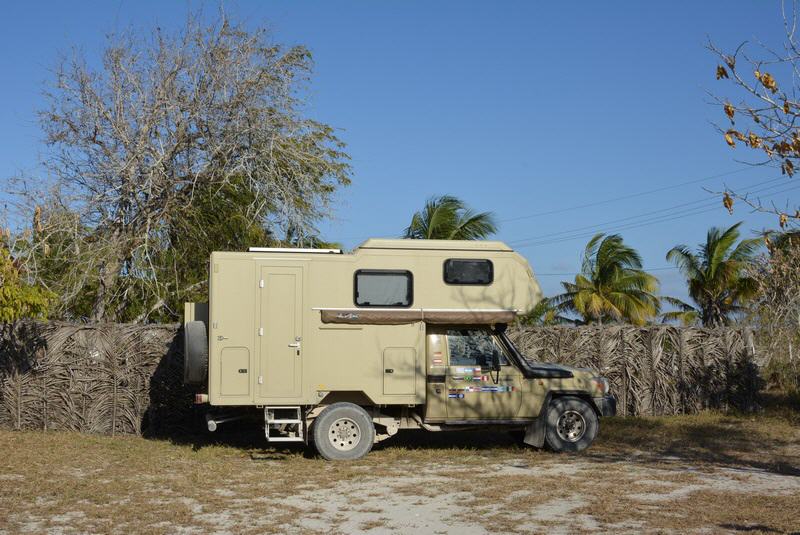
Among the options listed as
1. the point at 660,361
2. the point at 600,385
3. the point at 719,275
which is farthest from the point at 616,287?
the point at 600,385

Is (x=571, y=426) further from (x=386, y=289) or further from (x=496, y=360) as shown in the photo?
(x=386, y=289)

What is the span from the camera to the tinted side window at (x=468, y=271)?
12562 mm

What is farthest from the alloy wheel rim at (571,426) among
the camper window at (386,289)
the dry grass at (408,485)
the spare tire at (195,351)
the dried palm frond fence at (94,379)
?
the dried palm frond fence at (94,379)

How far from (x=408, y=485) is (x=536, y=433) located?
10.8 feet

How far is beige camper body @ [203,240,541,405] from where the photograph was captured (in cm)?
1212

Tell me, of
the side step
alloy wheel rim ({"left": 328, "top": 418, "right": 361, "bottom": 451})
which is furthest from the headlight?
the side step

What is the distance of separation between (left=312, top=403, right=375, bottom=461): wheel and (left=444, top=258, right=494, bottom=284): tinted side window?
223 cm

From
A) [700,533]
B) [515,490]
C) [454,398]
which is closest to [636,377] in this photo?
[454,398]

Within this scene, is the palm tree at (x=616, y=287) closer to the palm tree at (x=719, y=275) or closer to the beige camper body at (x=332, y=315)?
the palm tree at (x=719, y=275)

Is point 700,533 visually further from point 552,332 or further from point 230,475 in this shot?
point 552,332

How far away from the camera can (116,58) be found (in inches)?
709

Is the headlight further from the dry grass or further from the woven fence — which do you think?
the woven fence

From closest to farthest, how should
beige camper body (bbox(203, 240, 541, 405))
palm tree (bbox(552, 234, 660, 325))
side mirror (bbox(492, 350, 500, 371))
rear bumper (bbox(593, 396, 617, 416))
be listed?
beige camper body (bbox(203, 240, 541, 405))
side mirror (bbox(492, 350, 500, 371))
rear bumper (bbox(593, 396, 617, 416))
palm tree (bbox(552, 234, 660, 325))

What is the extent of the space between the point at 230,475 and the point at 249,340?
1.85m
